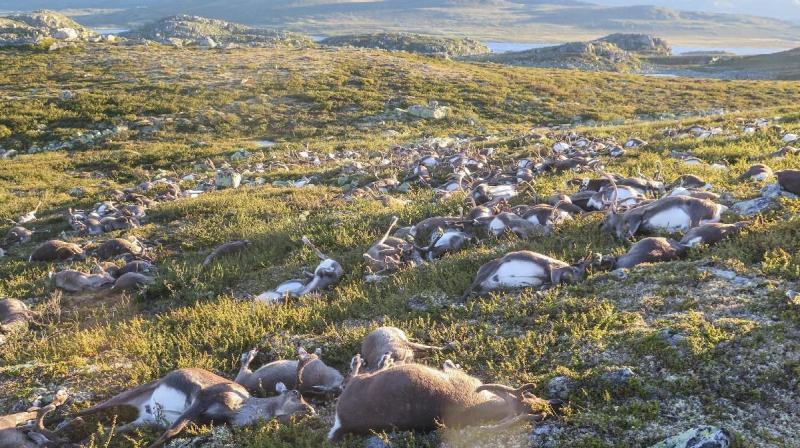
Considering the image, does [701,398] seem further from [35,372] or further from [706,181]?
[706,181]

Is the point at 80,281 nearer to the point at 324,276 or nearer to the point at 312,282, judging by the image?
the point at 312,282

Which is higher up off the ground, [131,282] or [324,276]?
[324,276]

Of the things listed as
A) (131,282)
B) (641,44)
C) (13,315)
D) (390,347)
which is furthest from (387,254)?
(641,44)

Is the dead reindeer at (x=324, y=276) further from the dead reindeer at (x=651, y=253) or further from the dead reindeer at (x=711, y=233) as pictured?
the dead reindeer at (x=711, y=233)

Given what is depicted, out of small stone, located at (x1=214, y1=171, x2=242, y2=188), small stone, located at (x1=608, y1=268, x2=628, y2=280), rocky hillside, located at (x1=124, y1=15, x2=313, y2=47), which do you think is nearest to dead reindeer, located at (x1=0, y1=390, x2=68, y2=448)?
small stone, located at (x1=608, y1=268, x2=628, y2=280)

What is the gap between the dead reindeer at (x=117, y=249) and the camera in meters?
11.0

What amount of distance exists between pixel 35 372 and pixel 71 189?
14436 millimetres

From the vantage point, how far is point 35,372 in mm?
5879

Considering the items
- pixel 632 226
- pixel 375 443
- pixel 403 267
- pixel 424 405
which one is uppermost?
pixel 632 226

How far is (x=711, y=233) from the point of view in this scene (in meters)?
6.88

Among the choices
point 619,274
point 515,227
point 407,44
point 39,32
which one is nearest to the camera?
point 619,274

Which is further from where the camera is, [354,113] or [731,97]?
[731,97]

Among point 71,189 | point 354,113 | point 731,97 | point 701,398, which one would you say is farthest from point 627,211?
point 731,97

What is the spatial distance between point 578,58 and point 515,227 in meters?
98.9
